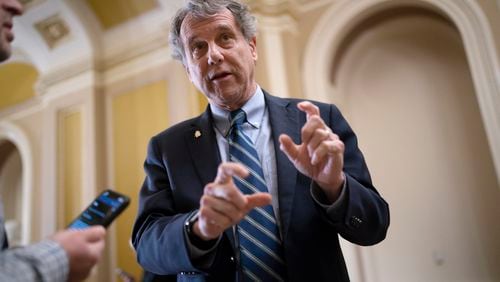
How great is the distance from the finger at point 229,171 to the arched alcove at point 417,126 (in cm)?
205

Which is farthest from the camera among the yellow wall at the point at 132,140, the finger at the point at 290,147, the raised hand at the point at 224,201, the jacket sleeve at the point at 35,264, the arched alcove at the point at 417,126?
the yellow wall at the point at 132,140

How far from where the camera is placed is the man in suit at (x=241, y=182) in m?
0.74

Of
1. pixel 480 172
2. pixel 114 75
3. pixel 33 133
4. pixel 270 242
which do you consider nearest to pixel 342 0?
pixel 480 172

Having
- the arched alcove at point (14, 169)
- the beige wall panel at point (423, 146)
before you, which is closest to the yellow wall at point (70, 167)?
the arched alcove at point (14, 169)

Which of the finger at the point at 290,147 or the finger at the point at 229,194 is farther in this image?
the finger at the point at 290,147

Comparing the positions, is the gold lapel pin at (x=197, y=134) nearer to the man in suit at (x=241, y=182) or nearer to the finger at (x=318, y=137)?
the man in suit at (x=241, y=182)

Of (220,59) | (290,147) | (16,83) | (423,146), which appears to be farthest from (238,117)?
(16,83)

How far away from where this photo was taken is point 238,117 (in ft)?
3.23

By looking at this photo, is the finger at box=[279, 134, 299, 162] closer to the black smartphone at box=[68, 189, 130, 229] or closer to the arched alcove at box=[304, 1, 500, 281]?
the black smartphone at box=[68, 189, 130, 229]

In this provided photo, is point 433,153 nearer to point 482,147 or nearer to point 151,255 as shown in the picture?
point 482,147

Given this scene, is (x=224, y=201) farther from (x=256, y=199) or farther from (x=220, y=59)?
(x=220, y=59)

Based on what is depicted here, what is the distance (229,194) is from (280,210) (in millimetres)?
233

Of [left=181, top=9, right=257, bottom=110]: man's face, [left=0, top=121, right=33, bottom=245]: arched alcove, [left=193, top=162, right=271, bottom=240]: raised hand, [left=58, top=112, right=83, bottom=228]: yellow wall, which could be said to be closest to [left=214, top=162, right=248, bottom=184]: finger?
[left=193, top=162, right=271, bottom=240]: raised hand

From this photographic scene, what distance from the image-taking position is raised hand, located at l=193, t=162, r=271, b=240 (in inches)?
25.8
